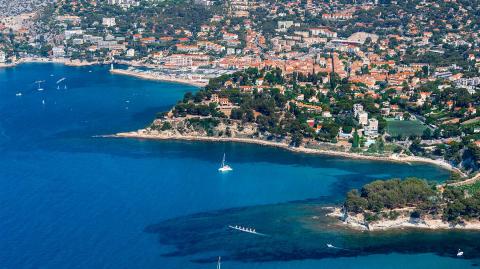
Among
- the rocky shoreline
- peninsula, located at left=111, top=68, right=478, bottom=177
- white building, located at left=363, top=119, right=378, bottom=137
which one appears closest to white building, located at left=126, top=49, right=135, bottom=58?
peninsula, located at left=111, top=68, right=478, bottom=177

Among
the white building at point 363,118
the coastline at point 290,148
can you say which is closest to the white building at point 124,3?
the coastline at point 290,148

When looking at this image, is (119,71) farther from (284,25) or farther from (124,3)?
(124,3)

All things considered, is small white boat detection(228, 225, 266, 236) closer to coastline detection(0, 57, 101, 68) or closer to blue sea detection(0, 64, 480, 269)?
blue sea detection(0, 64, 480, 269)

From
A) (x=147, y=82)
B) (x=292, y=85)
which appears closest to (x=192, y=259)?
(x=292, y=85)

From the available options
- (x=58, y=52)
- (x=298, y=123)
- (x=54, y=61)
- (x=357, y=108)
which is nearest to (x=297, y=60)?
(x=357, y=108)

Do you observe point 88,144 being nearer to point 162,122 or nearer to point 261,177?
point 162,122

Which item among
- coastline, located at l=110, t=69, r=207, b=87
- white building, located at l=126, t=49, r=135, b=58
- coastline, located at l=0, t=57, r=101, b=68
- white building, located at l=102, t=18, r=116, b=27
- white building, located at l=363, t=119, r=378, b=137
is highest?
white building, located at l=102, t=18, r=116, b=27
